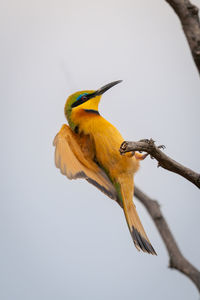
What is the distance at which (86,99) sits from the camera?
4.49ft

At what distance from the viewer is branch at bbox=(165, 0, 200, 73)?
92 centimetres

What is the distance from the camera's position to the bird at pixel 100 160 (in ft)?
3.80

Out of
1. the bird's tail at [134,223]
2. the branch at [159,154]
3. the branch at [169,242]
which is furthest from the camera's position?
the branch at [169,242]

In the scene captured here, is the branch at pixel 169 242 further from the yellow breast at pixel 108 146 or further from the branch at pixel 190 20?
the branch at pixel 190 20

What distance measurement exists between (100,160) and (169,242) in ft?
1.23

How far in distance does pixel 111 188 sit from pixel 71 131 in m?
0.24

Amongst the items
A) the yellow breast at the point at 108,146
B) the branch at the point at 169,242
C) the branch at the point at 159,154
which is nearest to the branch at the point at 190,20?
the branch at the point at 159,154

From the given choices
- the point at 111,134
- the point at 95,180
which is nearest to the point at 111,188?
the point at 95,180

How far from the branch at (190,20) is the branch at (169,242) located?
0.62 m

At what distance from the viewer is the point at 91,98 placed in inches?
54.1

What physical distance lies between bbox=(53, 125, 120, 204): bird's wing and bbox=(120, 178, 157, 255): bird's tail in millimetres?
31

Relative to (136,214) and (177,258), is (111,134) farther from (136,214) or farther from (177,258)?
(177,258)

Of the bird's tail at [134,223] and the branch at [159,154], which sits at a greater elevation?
the branch at [159,154]

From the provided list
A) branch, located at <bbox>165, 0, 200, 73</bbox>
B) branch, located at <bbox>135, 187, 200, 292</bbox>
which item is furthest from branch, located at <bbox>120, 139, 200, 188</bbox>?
branch, located at <bbox>135, 187, 200, 292</bbox>
